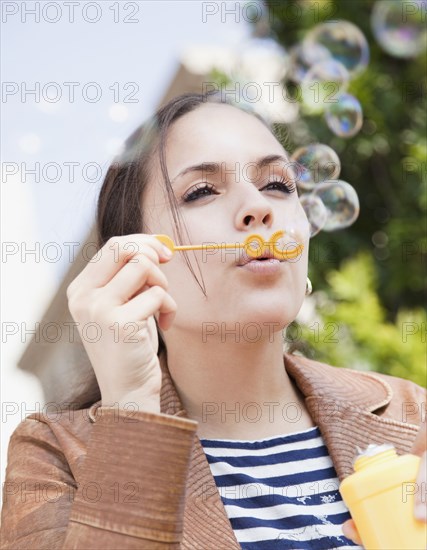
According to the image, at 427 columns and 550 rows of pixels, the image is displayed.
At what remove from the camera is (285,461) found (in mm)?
1414

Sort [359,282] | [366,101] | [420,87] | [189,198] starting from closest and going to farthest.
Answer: [189,198] → [359,282] → [366,101] → [420,87]

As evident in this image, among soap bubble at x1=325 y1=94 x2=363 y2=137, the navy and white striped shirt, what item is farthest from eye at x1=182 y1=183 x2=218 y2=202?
soap bubble at x1=325 y1=94 x2=363 y2=137

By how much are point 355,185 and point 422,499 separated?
9.76 feet

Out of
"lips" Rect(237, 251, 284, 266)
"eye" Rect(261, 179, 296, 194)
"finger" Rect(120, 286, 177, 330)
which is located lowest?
"finger" Rect(120, 286, 177, 330)

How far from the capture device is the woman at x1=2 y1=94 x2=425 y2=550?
111 centimetres

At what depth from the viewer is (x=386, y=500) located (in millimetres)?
961

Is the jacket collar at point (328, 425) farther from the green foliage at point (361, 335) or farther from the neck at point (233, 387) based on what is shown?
the green foliage at point (361, 335)

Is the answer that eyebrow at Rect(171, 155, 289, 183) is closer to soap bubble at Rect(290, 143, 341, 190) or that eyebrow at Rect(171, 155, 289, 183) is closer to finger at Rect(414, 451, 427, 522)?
soap bubble at Rect(290, 143, 341, 190)

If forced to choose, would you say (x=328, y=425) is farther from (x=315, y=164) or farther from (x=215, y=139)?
(x=315, y=164)

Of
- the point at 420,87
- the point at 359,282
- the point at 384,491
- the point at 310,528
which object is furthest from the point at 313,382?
the point at 420,87

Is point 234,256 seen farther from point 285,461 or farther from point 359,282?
point 359,282

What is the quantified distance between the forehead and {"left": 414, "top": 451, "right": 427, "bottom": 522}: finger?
693mm

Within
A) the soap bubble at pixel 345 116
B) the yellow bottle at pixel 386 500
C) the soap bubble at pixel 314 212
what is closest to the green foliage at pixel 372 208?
the soap bubble at pixel 345 116

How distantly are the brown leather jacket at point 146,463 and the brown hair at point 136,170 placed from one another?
325 mm
